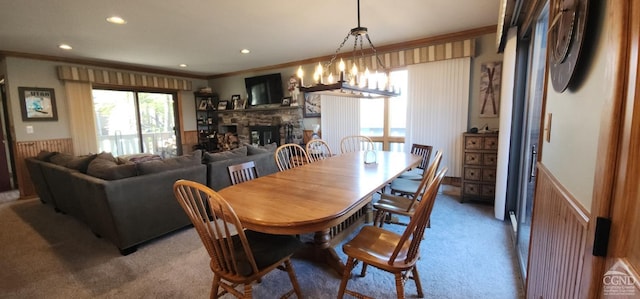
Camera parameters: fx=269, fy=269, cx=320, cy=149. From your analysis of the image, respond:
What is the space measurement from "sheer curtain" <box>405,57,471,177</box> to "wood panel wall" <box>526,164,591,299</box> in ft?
8.81

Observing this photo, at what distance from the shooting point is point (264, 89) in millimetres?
5969

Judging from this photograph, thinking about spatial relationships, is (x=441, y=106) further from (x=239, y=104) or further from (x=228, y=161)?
(x=239, y=104)

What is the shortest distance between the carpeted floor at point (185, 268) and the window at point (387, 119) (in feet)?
6.30

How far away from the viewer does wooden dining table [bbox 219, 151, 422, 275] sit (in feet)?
4.48

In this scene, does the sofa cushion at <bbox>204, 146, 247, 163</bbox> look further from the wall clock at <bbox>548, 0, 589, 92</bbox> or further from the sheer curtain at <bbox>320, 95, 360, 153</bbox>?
the wall clock at <bbox>548, 0, 589, 92</bbox>

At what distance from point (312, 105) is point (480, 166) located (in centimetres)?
323

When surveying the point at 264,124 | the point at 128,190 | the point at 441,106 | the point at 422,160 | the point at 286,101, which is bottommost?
the point at 128,190

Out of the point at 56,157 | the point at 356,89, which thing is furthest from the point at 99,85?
the point at 356,89

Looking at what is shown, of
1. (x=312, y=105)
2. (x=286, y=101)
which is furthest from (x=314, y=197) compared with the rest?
(x=286, y=101)

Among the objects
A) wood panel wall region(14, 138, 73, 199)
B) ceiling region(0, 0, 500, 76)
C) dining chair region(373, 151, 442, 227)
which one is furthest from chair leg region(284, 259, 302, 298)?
wood panel wall region(14, 138, 73, 199)

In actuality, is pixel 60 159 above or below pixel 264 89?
below

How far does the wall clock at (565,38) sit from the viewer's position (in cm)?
89

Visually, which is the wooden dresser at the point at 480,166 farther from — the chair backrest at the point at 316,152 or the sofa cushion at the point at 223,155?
the sofa cushion at the point at 223,155

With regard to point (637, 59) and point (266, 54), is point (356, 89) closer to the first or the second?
point (637, 59)
